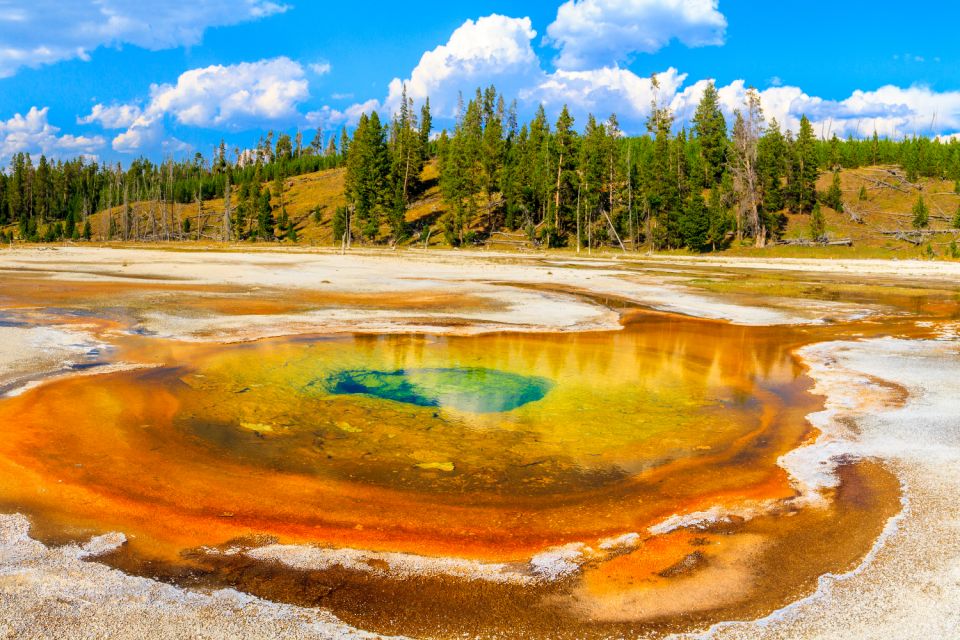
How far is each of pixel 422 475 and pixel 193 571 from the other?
103 inches

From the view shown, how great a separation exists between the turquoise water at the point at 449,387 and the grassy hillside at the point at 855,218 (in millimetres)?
56372

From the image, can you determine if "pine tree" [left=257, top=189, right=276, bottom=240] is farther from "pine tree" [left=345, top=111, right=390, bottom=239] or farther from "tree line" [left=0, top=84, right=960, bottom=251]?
"pine tree" [left=345, top=111, right=390, bottom=239]

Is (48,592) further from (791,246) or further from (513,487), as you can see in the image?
(791,246)

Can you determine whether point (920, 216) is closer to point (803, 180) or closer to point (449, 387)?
point (803, 180)

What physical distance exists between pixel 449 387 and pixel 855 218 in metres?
76.6

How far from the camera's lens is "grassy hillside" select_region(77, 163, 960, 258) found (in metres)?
62.8

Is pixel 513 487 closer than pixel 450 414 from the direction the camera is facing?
Yes

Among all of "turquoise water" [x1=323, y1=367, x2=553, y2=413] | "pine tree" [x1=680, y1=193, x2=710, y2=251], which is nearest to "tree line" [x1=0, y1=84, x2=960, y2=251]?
"pine tree" [x1=680, y1=193, x2=710, y2=251]

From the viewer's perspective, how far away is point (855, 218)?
73.5 metres

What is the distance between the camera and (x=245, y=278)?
2889cm

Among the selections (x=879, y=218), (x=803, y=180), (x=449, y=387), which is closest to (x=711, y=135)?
(x=803, y=180)

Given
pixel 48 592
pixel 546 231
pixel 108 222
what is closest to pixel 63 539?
pixel 48 592

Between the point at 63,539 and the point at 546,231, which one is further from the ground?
the point at 546,231

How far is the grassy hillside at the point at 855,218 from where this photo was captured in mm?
62750
